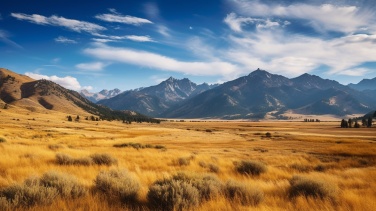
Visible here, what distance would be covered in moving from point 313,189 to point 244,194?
2168 mm

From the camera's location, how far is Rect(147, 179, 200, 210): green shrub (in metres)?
5.94

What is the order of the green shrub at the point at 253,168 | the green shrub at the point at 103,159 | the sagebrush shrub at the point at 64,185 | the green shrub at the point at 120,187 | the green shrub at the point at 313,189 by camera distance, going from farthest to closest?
the green shrub at the point at 103,159 < the green shrub at the point at 253,168 < the green shrub at the point at 313,189 < the green shrub at the point at 120,187 < the sagebrush shrub at the point at 64,185

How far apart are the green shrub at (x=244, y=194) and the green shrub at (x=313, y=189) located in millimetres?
1395

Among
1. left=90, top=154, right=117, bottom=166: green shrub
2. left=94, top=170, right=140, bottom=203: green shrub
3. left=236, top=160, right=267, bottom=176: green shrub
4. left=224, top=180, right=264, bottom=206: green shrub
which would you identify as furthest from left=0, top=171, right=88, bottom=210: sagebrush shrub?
left=236, top=160, right=267, bottom=176: green shrub

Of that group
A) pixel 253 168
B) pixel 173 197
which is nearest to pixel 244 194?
pixel 173 197

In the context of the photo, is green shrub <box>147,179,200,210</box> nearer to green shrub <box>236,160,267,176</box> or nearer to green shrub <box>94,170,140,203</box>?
green shrub <box>94,170,140,203</box>

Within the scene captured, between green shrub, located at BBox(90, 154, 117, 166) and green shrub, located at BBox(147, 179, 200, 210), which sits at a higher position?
green shrub, located at BBox(147, 179, 200, 210)

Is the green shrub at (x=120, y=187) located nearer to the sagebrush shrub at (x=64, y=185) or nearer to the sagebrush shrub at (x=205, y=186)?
the sagebrush shrub at (x=64, y=185)

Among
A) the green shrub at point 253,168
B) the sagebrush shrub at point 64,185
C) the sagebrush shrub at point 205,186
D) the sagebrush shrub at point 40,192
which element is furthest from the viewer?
the green shrub at point 253,168

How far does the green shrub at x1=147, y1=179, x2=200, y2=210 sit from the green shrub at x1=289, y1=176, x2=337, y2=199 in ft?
10.8

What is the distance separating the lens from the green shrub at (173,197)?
5.94m

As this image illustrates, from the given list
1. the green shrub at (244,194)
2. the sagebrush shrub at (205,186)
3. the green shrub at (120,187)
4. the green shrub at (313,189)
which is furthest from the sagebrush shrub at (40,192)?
the green shrub at (313,189)

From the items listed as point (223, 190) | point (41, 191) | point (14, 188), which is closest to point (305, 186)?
point (223, 190)

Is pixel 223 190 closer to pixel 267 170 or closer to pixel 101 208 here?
pixel 101 208
